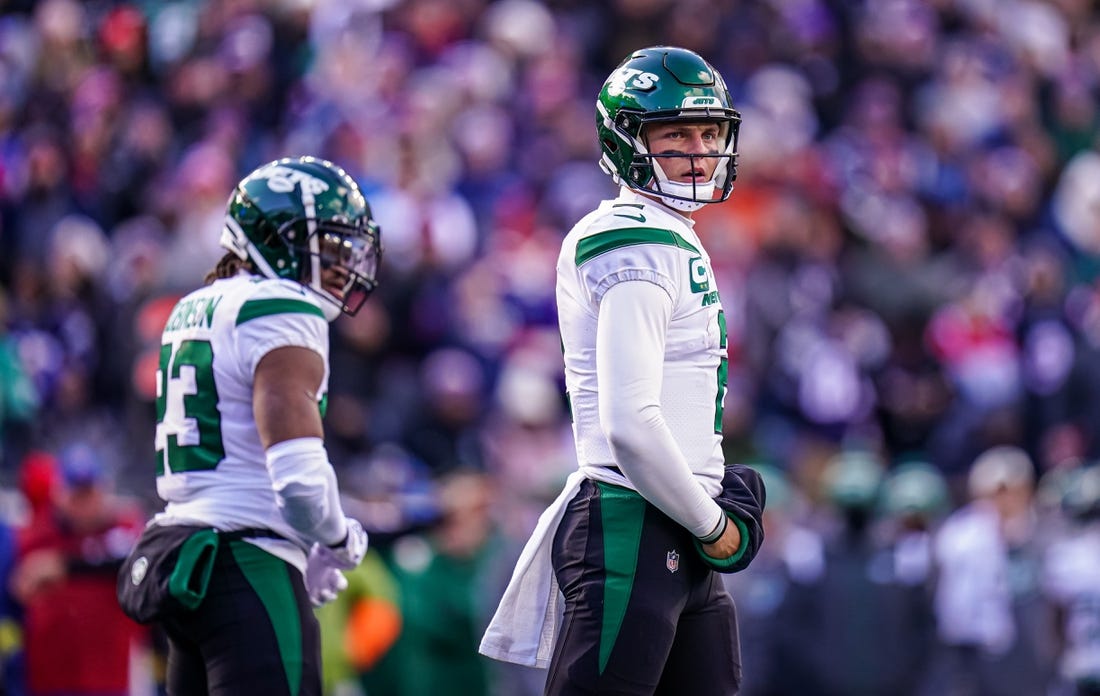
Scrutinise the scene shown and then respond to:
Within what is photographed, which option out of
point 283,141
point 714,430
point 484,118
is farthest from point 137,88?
point 714,430

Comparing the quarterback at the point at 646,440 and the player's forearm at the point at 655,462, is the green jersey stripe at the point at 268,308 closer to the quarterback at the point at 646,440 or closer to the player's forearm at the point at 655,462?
the quarterback at the point at 646,440

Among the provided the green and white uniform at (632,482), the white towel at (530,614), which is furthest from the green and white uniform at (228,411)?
the green and white uniform at (632,482)

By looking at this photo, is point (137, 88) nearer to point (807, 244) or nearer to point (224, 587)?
point (807, 244)

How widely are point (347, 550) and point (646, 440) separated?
1142 mm

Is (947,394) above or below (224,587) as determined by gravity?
below

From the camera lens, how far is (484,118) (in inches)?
545

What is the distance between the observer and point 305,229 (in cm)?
549

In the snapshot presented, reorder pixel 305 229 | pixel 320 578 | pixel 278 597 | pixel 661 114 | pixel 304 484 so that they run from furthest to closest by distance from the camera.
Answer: pixel 320 578 < pixel 305 229 < pixel 278 597 < pixel 304 484 < pixel 661 114

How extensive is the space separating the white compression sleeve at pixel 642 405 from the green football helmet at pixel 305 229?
3.62ft

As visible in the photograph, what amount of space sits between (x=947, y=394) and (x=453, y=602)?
411 cm

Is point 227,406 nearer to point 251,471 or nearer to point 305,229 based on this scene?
point 251,471

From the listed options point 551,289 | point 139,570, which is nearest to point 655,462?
point 139,570

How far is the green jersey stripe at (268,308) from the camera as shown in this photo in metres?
5.21

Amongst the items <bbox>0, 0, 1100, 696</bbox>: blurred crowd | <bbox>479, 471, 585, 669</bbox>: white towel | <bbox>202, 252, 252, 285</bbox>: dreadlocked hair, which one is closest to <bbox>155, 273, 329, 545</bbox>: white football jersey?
<bbox>202, 252, 252, 285</bbox>: dreadlocked hair
